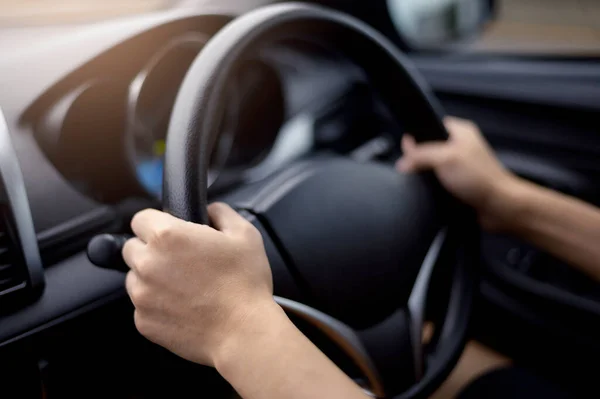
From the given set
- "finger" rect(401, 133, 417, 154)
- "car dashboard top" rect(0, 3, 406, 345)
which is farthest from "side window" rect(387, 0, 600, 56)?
"finger" rect(401, 133, 417, 154)

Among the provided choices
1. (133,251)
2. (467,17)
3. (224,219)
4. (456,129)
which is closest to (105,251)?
(133,251)

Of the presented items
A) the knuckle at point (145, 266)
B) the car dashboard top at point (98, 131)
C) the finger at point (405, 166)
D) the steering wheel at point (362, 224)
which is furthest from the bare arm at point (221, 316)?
the finger at point (405, 166)

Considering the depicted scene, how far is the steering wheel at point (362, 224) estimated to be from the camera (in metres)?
0.83

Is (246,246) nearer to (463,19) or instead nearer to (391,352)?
(391,352)

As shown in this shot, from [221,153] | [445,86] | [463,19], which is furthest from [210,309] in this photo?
[463,19]

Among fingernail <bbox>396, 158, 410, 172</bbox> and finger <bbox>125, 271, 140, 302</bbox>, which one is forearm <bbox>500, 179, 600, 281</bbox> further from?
finger <bbox>125, 271, 140, 302</bbox>

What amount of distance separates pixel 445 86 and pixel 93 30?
1.09 metres

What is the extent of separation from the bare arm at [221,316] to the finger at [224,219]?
0.03 m

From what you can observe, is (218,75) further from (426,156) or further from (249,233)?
(426,156)

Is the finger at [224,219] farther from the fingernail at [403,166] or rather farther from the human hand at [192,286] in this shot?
the fingernail at [403,166]

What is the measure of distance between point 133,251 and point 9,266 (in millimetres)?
212

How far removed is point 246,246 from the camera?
0.73m

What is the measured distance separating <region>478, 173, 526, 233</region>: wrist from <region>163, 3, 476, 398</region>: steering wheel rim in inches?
2.6

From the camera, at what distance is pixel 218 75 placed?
2.46ft
